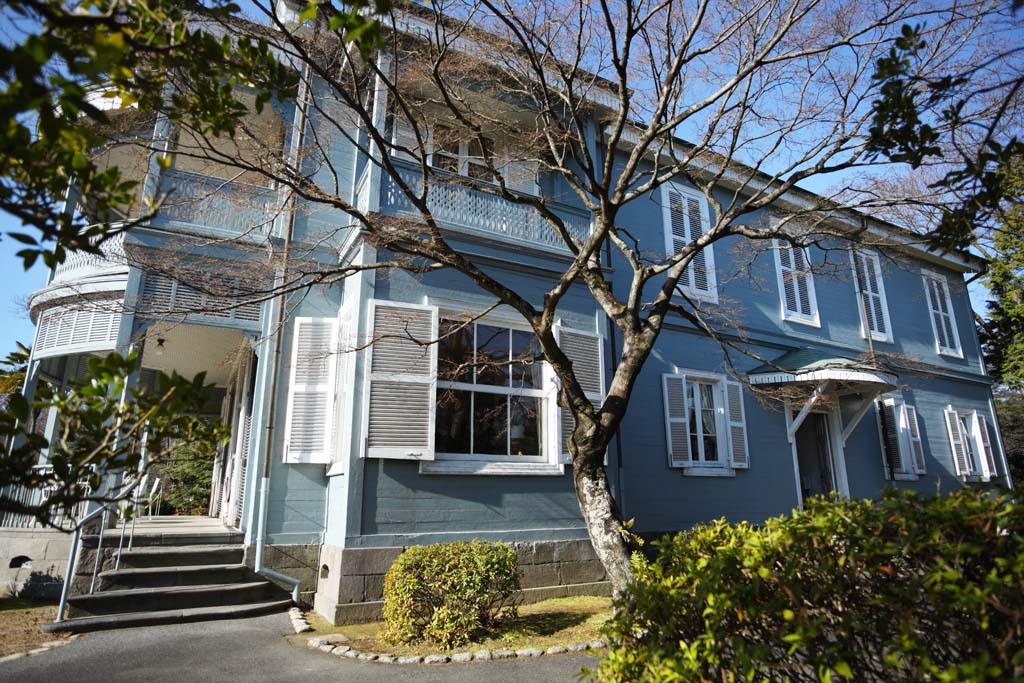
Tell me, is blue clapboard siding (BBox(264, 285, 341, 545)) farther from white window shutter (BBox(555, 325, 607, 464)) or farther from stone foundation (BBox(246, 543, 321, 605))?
white window shutter (BBox(555, 325, 607, 464))

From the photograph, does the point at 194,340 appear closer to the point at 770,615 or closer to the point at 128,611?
the point at 128,611

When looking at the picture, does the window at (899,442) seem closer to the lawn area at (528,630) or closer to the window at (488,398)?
the lawn area at (528,630)

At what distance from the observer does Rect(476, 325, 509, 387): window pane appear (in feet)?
25.1

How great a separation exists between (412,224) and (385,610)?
356 centimetres

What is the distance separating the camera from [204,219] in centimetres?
802

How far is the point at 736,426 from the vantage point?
10.3 metres

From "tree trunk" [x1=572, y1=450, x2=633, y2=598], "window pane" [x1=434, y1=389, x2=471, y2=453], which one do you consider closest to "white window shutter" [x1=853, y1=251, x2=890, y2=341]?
"window pane" [x1=434, y1=389, x2=471, y2=453]

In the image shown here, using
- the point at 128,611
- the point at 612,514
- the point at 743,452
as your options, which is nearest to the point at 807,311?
the point at 743,452

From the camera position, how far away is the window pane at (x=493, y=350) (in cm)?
766

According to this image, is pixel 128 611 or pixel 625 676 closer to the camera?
pixel 625 676

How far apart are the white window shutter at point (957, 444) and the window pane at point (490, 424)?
11356mm

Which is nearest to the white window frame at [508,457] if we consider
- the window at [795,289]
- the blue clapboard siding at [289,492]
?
the blue clapboard siding at [289,492]

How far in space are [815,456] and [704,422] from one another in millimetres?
3482

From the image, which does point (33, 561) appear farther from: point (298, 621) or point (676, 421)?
point (676, 421)
